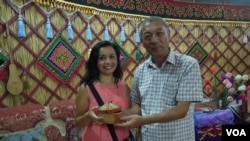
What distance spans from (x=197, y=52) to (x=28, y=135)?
2.22 m

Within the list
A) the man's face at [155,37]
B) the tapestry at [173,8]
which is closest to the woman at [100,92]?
the man's face at [155,37]

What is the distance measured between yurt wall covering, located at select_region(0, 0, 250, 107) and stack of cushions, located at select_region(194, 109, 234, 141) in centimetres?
89

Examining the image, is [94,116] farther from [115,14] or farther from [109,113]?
[115,14]

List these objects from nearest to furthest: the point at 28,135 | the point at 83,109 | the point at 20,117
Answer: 1. the point at 83,109
2. the point at 28,135
3. the point at 20,117

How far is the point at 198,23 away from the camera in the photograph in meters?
2.92

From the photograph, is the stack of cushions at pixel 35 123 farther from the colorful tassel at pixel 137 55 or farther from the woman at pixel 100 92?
the colorful tassel at pixel 137 55

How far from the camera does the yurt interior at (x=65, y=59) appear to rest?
155 cm

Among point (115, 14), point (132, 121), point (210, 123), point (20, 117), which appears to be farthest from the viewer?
point (115, 14)

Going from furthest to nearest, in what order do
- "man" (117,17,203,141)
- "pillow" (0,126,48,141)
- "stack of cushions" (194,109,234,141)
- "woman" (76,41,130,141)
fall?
"stack of cushions" (194,109,234,141), "pillow" (0,126,48,141), "woman" (76,41,130,141), "man" (117,17,203,141)

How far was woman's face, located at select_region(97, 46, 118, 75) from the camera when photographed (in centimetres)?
96

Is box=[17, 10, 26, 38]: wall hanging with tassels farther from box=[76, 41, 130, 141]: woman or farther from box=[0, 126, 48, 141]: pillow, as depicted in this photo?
box=[76, 41, 130, 141]: woman

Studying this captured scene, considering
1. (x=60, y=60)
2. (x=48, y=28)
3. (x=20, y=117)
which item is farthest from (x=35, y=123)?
(x=48, y=28)

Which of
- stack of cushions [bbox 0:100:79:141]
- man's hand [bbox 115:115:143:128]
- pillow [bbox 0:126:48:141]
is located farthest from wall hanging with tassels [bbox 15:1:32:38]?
man's hand [bbox 115:115:143:128]

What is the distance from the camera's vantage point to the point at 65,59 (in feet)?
6.43
